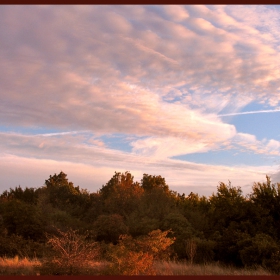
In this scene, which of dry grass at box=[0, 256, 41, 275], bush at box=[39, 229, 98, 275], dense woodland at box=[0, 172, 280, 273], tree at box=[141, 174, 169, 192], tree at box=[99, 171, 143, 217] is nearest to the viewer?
bush at box=[39, 229, 98, 275]

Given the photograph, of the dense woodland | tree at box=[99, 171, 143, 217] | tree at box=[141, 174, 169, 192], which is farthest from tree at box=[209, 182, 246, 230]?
tree at box=[141, 174, 169, 192]

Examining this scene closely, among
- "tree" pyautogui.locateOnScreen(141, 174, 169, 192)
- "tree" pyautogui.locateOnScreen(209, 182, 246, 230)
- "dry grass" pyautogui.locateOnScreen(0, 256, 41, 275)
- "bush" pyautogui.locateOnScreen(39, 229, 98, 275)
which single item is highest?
"tree" pyautogui.locateOnScreen(141, 174, 169, 192)

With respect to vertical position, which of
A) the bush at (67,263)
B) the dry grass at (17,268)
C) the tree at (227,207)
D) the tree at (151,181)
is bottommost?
the dry grass at (17,268)

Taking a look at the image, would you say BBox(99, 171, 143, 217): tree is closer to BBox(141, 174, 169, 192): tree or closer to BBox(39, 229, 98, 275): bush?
BBox(141, 174, 169, 192): tree

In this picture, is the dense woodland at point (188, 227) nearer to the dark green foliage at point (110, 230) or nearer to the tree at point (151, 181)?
the dark green foliage at point (110, 230)

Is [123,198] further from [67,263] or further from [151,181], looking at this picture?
[67,263]

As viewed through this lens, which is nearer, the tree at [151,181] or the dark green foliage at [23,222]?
the dark green foliage at [23,222]

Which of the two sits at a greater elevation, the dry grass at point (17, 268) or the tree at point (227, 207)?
the tree at point (227, 207)

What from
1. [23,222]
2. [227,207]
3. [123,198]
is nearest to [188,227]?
[227,207]

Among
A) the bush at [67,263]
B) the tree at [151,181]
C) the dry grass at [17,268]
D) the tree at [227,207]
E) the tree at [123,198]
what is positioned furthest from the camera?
the tree at [151,181]

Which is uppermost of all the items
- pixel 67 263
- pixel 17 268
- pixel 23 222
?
pixel 23 222

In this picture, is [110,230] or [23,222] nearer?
[110,230]

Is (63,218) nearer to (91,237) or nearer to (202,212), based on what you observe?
(91,237)

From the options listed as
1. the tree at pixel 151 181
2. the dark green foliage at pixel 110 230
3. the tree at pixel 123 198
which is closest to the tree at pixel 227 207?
the dark green foliage at pixel 110 230
